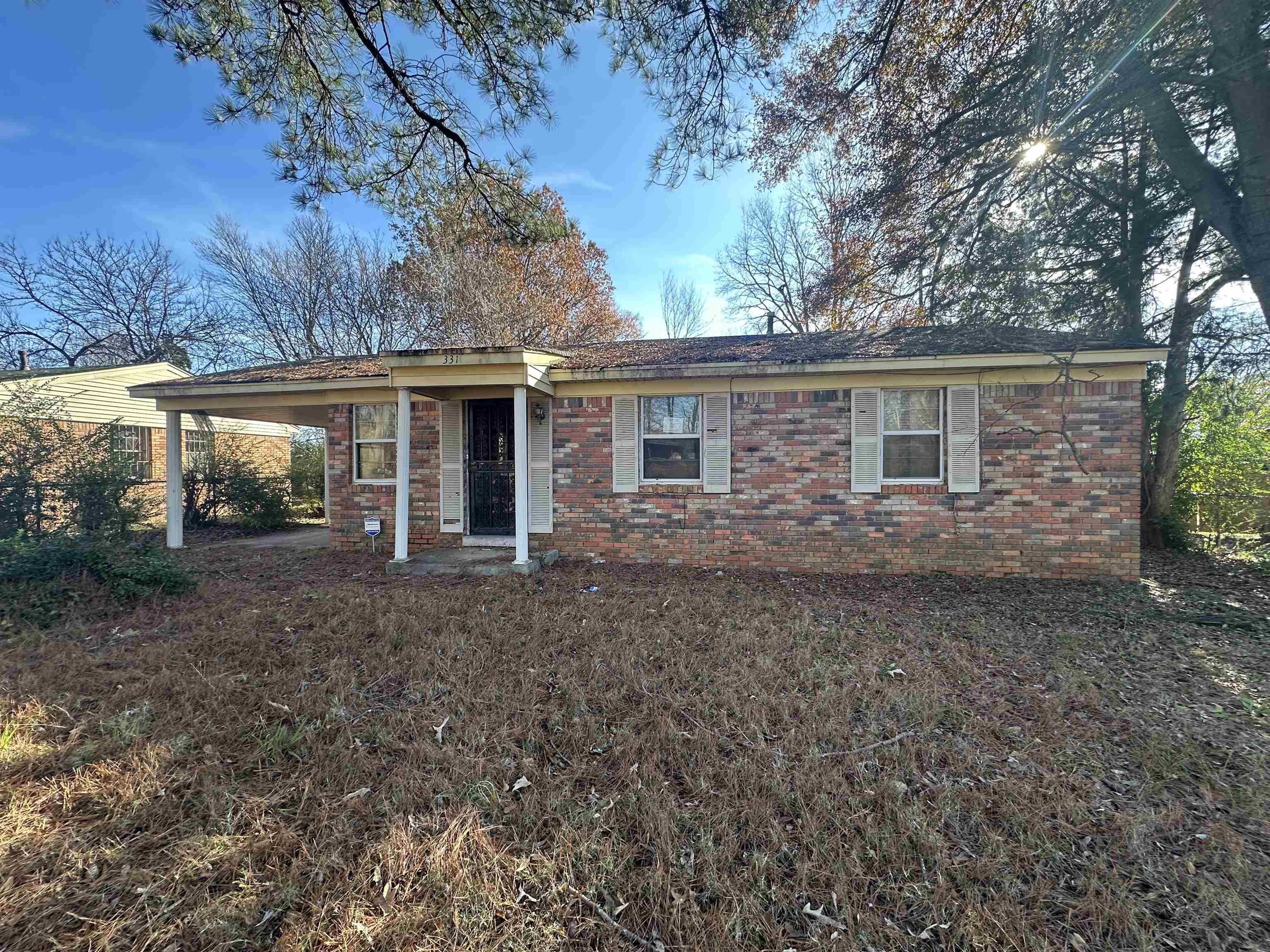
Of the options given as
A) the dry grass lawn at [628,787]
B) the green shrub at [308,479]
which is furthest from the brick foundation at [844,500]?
the green shrub at [308,479]

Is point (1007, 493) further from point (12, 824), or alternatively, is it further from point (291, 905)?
point (12, 824)

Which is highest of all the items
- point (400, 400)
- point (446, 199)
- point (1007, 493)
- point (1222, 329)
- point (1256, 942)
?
point (446, 199)

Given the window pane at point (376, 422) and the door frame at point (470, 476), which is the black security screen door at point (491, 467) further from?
the window pane at point (376, 422)

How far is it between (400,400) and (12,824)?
5.81 meters

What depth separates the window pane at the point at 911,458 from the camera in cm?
696

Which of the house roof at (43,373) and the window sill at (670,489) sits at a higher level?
the house roof at (43,373)

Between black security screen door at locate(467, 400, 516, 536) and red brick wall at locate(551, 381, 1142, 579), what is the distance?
985 mm

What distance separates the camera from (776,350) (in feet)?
25.6

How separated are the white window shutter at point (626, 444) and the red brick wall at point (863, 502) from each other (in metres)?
0.12

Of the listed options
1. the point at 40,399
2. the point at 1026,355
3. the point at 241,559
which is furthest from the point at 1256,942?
the point at 40,399

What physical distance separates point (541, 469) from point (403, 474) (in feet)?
6.37

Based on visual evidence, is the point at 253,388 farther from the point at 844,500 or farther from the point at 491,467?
the point at 844,500

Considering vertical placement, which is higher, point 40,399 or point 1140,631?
point 40,399

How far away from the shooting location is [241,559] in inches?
312
